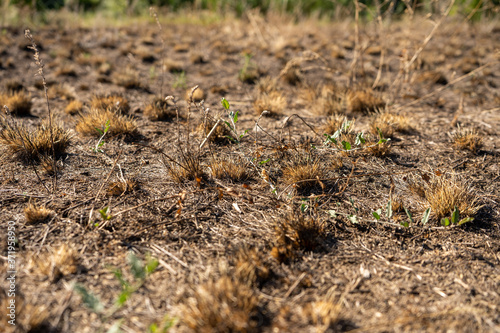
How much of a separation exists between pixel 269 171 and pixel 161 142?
1.31 m

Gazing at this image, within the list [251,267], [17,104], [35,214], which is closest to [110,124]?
[35,214]

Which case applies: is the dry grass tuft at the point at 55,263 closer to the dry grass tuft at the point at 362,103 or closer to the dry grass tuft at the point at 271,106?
the dry grass tuft at the point at 271,106

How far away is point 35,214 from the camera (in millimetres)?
2201

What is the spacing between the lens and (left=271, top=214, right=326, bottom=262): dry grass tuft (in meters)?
2.12

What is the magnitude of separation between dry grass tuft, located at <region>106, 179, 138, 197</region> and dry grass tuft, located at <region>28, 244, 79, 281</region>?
634mm

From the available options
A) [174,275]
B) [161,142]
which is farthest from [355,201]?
[161,142]

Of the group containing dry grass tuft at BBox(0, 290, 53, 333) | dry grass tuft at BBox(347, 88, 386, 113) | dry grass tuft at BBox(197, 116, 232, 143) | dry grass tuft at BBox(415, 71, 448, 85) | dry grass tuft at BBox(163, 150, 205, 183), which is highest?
dry grass tuft at BBox(415, 71, 448, 85)

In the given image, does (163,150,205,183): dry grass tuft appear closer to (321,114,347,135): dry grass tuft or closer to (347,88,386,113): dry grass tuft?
(321,114,347,135): dry grass tuft

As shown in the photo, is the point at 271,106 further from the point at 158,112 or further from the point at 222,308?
the point at 222,308

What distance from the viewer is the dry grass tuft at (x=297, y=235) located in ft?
6.94

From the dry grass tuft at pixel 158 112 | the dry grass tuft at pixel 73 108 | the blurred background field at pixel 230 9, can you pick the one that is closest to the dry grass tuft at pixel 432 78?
the blurred background field at pixel 230 9

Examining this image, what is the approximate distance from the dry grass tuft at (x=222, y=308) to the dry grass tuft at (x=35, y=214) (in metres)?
1.31

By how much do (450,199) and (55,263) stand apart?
2.72 m

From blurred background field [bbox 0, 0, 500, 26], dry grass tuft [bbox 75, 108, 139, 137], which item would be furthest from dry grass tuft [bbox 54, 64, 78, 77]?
dry grass tuft [bbox 75, 108, 139, 137]
